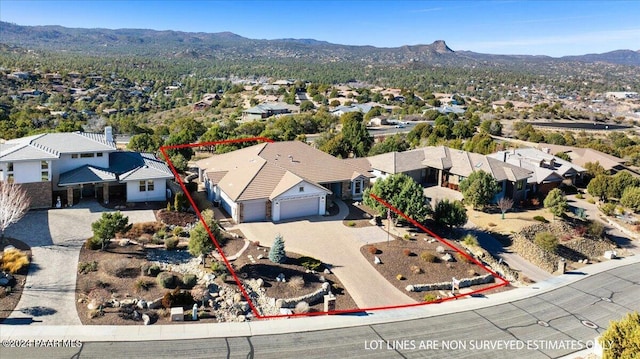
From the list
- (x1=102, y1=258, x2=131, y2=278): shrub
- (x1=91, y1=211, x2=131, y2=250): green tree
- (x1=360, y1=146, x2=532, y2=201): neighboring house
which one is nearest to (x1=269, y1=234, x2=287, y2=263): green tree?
(x1=102, y1=258, x2=131, y2=278): shrub

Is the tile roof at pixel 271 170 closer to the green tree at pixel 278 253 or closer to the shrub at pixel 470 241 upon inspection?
the green tree at pixel 278 253

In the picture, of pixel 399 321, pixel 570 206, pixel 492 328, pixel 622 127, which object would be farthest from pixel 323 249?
pixel 622 127

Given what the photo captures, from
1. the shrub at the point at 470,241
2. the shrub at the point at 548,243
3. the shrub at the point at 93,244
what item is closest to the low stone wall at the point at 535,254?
the shrub at the point at 548,243

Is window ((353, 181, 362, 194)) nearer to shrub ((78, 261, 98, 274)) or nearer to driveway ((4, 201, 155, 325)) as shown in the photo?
driveway ((4, 201, 155, 325))

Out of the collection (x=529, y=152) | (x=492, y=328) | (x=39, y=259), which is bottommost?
(x=492, y=328)

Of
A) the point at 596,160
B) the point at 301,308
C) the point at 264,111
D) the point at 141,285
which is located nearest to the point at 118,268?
the point at 141,285

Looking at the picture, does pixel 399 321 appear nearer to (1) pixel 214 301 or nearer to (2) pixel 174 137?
(1) pixel 214 301
